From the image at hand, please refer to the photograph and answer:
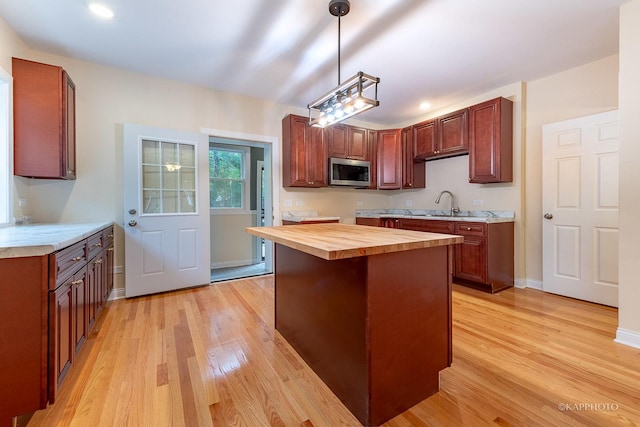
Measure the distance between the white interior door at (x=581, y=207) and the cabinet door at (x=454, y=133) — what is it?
2.85 ft

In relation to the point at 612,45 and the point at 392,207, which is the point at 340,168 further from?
the point at 612,45

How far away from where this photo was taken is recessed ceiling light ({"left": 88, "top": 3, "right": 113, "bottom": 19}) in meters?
2.08

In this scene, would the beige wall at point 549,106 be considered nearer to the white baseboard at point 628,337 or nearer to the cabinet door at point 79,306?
the white baseboard at point 628,337

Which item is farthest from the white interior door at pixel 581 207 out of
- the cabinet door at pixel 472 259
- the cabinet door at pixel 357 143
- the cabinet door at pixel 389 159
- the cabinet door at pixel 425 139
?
the cabinet door at pixel 357 143

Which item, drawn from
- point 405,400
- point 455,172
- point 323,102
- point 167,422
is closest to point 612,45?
point 455,172

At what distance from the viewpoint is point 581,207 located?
2957 millimetres

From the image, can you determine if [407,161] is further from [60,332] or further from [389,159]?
[60,332]

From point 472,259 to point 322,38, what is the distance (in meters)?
2.99

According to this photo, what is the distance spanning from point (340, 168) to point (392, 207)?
160 centimetres

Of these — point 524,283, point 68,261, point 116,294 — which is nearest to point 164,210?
point 116,294

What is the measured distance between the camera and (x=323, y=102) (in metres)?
2.15

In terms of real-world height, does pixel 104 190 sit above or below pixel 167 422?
above

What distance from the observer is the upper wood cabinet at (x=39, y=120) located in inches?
93.0

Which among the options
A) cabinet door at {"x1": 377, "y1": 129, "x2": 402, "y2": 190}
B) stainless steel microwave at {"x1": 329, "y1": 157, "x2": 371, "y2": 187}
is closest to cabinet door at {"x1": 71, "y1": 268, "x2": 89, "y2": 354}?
stainless steel microwave at {"x1": 329, "y1": 157, "x2": 371, "y2": 187}
